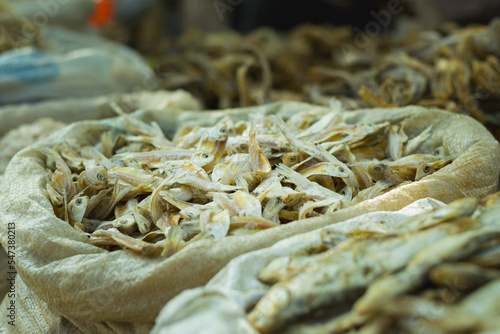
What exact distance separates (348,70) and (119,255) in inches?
90.8

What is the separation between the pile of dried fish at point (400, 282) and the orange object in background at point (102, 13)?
3977 millimetres

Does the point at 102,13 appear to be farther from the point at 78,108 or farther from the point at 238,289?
the point at 238,289

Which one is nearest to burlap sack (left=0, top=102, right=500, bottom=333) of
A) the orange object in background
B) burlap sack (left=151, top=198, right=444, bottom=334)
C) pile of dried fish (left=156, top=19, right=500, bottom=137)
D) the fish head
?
burlap sack (left=151, top=198, right=444, bottom=334)

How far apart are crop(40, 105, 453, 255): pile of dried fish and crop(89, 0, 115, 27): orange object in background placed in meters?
3.00

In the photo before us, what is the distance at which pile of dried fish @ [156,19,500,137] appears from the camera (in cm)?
218

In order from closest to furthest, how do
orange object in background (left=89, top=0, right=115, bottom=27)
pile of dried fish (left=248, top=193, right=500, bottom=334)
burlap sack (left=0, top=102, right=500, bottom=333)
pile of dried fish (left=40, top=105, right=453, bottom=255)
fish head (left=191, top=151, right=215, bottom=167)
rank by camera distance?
pile of dried fish (left=248, top=193, right=500, bottom=334)
burlap sack (left=0, top=102, right=500, bottom=333)
pile of dried fish (left=40, top=105, right=453, bottom=255)
fish head (left=191, top=151, right=215, bottom=167)
orange object in background (left=89, top=0, right=115, bottom=27)

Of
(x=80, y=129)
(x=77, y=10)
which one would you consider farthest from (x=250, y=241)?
(x=77, y=10)

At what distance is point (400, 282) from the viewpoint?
67 centimetres

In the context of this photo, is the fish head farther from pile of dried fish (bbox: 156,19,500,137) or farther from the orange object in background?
the orange object in background

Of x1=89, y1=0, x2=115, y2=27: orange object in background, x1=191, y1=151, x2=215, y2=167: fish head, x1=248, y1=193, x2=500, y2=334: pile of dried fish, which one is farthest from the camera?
x1=89, y1=0, x2=115, y2=27: orange object in background

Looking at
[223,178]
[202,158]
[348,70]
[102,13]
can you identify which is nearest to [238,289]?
[223,178]

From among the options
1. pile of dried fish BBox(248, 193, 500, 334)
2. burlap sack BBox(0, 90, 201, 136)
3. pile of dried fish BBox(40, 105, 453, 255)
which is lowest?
burlap sack BBox(0, 90, 201, 136)

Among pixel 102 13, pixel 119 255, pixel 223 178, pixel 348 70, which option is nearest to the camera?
pixel 119 255

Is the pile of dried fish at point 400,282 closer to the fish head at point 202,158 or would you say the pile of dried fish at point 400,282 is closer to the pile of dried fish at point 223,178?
the pile of dried fish at point 223,178
